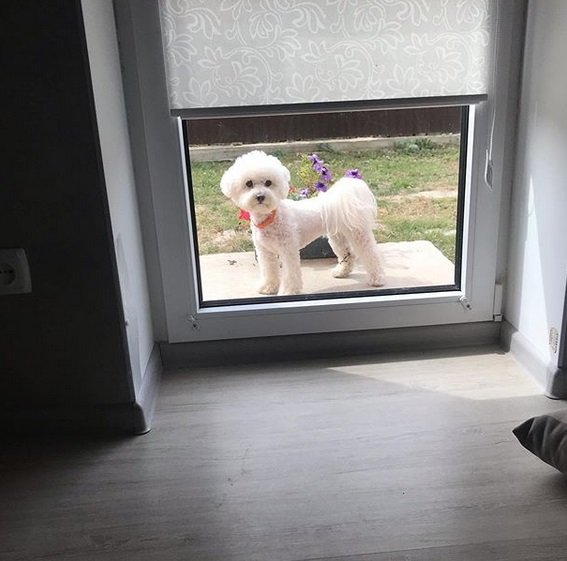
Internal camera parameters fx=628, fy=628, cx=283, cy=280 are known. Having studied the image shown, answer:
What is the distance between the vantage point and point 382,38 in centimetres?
153

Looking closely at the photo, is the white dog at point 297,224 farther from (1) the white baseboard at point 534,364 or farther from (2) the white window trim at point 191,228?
(1) the white baseboard at point 534,364

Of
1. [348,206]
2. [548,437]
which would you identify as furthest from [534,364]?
[348,206]

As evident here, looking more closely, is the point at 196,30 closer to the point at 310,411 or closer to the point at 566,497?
the point at 310,411

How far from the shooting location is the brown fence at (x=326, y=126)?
166 cm

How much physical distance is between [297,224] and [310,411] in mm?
585

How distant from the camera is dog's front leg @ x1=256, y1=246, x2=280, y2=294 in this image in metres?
1.88

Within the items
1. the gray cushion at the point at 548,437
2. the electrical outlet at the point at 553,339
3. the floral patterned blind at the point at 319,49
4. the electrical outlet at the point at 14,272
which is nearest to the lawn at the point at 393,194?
the floral patterned blind at the point at 319,49

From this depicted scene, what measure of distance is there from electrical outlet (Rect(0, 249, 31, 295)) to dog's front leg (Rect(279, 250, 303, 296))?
769 millimetres

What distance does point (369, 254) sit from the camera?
188 cm

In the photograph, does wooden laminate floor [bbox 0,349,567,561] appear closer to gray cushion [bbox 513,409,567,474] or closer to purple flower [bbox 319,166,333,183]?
gray cushion [bbox 513,409,567,474]

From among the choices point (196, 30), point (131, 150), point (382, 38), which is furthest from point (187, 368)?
point (382, 38)

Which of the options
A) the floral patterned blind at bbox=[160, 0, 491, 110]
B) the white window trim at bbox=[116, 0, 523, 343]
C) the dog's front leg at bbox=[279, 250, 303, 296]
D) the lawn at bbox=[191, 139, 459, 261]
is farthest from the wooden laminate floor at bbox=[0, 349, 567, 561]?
the floral patterned blind at bbox=[160, 0, 491, 110]

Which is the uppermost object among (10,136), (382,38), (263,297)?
(382,38)

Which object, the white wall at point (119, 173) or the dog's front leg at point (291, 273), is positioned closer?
the white wall at point (119, 173)
